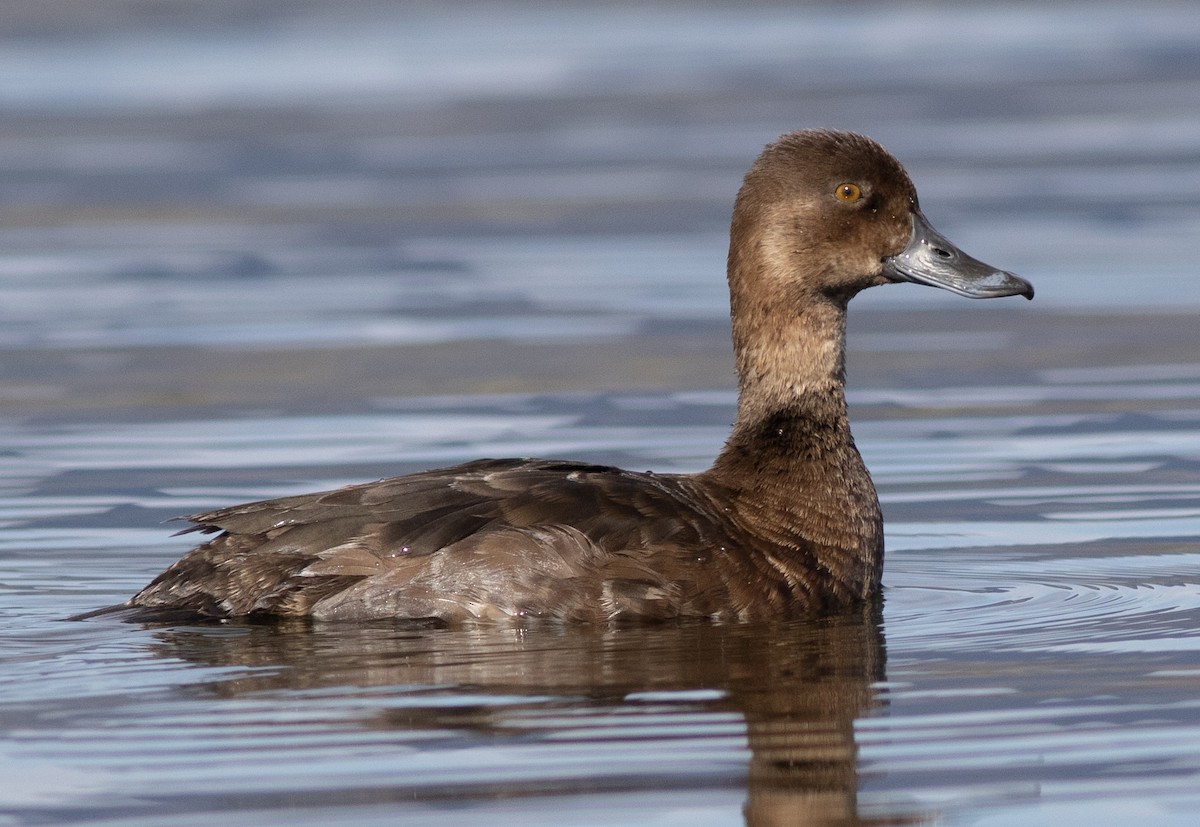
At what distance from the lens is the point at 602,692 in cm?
665

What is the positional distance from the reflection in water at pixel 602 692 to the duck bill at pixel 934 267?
4.17 ft

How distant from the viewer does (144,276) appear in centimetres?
1468

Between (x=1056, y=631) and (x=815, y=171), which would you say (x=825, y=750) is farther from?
(x=815, y=171)

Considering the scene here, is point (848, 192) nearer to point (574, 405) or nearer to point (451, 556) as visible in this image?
point (451, 556)

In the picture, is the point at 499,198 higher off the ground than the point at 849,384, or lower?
higher

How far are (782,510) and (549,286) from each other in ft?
20.9

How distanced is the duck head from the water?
1067 mm

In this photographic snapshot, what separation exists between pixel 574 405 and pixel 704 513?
370 cm

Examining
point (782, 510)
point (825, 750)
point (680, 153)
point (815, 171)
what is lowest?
point (825, 750)

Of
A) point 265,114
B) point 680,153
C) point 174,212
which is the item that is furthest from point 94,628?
point 265,114

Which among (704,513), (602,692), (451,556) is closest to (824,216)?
(704,513)

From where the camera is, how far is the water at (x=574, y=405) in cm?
601

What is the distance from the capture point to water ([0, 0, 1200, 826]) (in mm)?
6008

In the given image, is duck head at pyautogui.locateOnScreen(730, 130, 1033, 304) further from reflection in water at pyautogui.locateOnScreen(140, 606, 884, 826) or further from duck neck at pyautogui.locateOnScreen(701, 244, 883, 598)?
reflection in water at pyautogui.locateOnScreen(140, 606, 884, 826)
